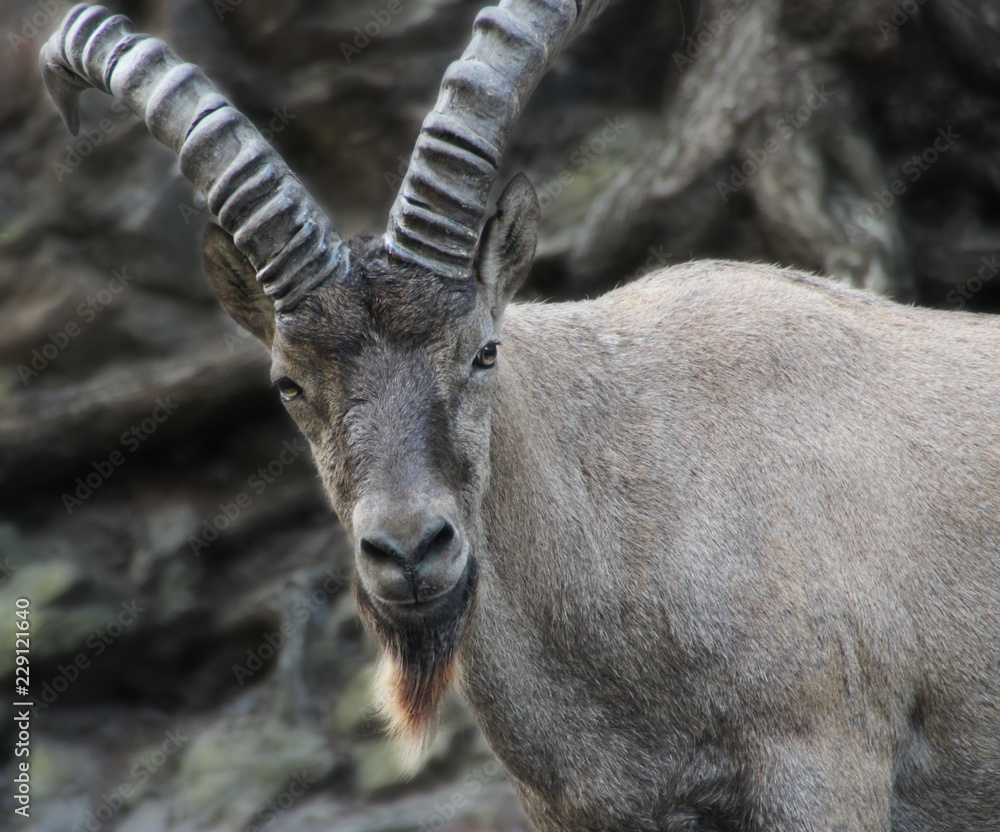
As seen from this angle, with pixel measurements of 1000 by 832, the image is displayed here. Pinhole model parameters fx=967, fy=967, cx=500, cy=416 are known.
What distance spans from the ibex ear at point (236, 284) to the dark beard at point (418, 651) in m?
1.30

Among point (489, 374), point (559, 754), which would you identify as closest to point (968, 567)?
point (559, 754)

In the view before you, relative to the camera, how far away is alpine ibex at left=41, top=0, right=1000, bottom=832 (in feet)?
12.5

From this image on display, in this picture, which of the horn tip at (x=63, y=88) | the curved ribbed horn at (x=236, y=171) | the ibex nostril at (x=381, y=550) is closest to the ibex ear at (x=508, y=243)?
the curved ribbed horn at (x=236, y=171)

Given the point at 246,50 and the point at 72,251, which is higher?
the point at 246,50

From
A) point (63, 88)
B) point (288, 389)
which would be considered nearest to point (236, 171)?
point (288, 389)

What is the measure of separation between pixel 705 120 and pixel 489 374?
5.14 metres

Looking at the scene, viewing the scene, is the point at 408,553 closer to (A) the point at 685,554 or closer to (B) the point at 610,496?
(B) the point at 610,496

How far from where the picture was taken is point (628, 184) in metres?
8.69

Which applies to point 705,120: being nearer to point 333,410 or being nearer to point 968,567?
point 968,567

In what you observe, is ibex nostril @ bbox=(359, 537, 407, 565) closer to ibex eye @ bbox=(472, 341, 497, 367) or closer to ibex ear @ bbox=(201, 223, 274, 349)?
ibex eye @ bbox=(472, 341, 497, 367)

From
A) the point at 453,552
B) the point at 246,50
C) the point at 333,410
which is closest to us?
the point at 453,552

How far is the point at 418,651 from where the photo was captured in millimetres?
3850

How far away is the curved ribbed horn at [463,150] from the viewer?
12.6 ft

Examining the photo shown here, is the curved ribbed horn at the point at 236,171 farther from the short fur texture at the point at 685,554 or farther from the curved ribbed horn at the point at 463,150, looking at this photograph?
the curved ribbed horn at the point at 463,150
